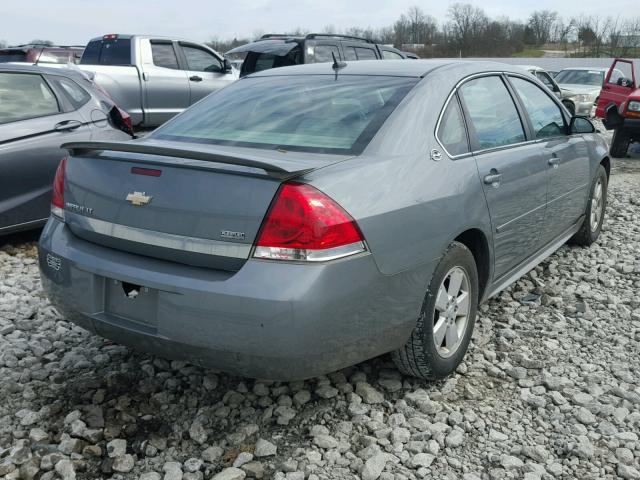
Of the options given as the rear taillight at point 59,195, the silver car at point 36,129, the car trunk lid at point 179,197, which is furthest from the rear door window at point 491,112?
the silver car at point 36,129

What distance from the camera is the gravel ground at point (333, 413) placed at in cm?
253

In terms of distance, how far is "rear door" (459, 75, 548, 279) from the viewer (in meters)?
3.33

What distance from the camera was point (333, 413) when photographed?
9.49 ft

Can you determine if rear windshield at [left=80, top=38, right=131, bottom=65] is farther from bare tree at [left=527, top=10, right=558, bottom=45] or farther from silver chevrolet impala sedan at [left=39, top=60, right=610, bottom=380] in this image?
bare tree at [left=527, top=10, right=558, bottom=45]

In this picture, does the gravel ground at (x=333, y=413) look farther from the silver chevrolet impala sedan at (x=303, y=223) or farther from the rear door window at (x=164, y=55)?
the rear door window at (x=164, y=55)

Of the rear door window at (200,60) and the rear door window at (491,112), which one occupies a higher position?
the rear door window at (200,60)

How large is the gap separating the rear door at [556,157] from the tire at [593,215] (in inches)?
13.7

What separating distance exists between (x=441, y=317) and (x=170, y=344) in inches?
50.1

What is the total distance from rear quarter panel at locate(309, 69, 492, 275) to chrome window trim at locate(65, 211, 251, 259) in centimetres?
39

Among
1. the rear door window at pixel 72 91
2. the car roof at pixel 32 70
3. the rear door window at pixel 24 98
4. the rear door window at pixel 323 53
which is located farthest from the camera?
the rear door window at pixel 323 53

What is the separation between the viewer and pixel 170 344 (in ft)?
8.13

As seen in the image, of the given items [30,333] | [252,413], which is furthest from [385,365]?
[30,333]

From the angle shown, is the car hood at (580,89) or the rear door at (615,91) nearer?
the rear door at (615,91)

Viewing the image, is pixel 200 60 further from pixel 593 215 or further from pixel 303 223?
pixel 303 223
